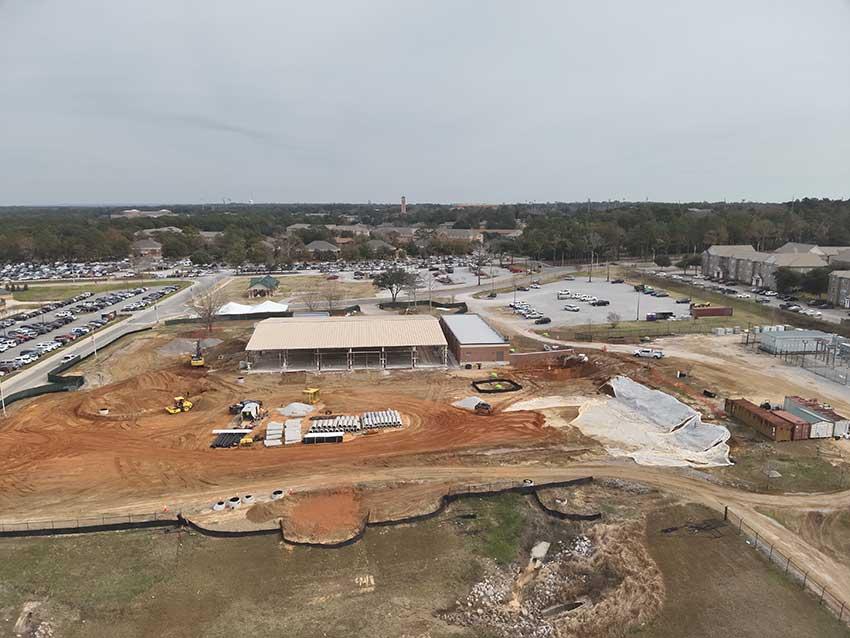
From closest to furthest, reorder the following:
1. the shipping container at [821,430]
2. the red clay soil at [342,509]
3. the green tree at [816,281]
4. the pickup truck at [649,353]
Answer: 1. the red clay soil at [342,509]
2. the shipping container at [821,430]
3. the pickup truck at [649,353]
4. the green tree at [816,281]

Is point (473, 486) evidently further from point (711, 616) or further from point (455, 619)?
point (711, 616)

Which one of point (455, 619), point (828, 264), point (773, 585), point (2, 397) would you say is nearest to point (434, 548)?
point (455, 619)

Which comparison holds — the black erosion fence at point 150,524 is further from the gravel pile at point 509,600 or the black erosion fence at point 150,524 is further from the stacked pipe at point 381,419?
the stacked pipe at point 381,419

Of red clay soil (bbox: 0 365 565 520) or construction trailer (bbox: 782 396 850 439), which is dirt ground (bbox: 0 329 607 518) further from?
construction trailer (bbox: 782 396 850 439)

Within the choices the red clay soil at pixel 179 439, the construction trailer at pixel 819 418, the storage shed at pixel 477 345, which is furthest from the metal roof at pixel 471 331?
the construction trailer at pixel 819 418

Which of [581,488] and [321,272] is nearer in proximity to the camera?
[581,488]

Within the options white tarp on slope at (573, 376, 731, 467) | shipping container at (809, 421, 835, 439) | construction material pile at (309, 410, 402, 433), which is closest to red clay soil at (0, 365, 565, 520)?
construction material pile at (309, 410, 402, 433)
